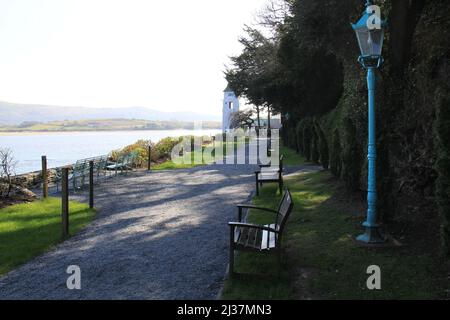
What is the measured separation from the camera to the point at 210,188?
45.7 ft

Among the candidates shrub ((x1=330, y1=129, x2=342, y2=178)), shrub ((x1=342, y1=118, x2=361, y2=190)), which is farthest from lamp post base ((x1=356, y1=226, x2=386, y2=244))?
shrub ((x1=330, y1=129, x2=342, y2=178))

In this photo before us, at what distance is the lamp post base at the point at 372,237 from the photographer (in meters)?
6.60

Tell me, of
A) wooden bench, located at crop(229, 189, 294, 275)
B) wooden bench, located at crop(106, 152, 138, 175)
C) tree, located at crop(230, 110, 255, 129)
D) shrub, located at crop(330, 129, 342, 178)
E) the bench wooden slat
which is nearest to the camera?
wooden bench, located at crop(229, 189, 294, 275)

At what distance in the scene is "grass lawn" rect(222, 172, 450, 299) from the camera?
15.4ft

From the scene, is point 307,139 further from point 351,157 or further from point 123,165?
point 351,157

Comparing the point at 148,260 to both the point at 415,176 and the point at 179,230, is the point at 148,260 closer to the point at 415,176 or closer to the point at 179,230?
the point at 179,230

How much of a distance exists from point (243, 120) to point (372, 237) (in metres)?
61.0

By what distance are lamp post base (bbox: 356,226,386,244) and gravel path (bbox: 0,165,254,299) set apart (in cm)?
219

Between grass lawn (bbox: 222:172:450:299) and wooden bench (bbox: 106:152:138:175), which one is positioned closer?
grass lawn (bbox: 222:172:450:299)

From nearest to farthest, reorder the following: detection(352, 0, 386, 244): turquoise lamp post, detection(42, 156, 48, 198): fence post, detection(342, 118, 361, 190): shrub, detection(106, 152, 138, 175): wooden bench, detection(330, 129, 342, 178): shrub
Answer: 1. detection(352, 0, 386, 244): turquoise lamp post
2. detection(342, 118, 361, 190): shrub
3. detection(42, 156, 48, 198): fence post
4. detection(330, 129, 342, 178): shrub
5. detection(106, 152, 138, 175): wooden bench

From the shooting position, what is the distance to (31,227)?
8461 mm

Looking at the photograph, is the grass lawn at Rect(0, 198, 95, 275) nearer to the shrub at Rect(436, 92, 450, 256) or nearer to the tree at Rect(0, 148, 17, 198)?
the tree at Rect(0, 148, 17, 198)
